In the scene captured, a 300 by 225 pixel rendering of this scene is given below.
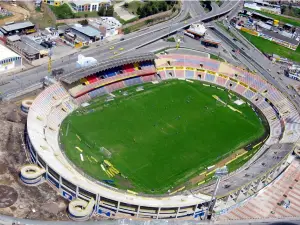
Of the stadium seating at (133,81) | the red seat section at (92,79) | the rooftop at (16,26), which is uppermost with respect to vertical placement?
the rooftop at (16,26)

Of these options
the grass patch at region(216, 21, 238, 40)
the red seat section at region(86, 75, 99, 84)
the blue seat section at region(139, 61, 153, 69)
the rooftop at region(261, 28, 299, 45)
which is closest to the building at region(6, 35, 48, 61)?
the red seat section at region(86, 75, 99, 84)

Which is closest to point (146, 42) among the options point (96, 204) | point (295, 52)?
point (295, 52)

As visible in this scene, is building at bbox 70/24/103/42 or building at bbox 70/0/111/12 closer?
building at bbox 70/24/103/42

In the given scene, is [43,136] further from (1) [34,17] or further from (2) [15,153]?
(1) [34,17]

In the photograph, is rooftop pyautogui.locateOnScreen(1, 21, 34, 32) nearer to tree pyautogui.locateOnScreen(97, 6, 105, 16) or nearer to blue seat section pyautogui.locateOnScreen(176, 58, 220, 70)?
tree pyautogui.locateOnScreen(97, 6, 105, 16)

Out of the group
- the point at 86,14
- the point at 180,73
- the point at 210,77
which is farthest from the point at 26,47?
the point at 210,77

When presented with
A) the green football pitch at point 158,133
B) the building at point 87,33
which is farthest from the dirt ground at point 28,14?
the green football pitch at point 158,133

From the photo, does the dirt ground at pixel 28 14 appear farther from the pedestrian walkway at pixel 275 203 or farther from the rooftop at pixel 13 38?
the pedestrian walkway at pixel 275 203
